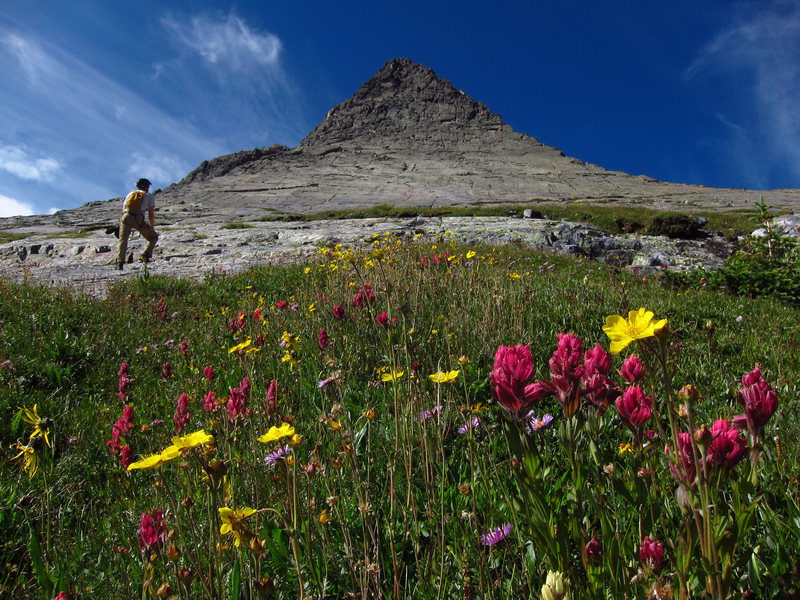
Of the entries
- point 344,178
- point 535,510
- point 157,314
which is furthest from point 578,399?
point 344,178

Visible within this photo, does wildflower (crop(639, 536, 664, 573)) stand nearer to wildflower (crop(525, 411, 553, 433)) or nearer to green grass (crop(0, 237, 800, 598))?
green grass (crop(0, 237, 800, 598))

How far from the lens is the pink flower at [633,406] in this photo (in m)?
1.00

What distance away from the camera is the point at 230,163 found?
5603 cm

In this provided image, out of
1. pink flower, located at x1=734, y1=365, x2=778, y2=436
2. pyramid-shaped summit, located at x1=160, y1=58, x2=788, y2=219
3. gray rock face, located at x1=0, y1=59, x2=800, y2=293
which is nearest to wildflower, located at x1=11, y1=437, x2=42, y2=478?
pink flower, located at x1=734, y1=365, x2=778, y2=436

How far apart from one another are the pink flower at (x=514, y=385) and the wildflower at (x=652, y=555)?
344 mm

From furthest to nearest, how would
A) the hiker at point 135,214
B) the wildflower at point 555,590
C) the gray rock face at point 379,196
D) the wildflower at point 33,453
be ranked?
the gray rock face at point 379,196 < the hiker at point 135,214 < the wildflower at point 33,453 < the wildflower at point 555,590

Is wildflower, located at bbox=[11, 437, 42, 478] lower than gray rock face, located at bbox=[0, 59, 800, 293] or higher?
lower

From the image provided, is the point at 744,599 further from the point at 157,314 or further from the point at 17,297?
the point at 17,297

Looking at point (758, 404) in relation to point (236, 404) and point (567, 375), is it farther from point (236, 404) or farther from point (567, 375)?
point (236, 404)

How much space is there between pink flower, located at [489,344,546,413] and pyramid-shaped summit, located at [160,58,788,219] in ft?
85.8

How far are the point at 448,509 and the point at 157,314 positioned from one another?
462cm

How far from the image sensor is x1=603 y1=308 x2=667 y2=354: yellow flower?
815 millimetres

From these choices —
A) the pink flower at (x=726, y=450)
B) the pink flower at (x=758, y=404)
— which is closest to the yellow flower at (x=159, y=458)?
the pink flower at (x=726, y=450)

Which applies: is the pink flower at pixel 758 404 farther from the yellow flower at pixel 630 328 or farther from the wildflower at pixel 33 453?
the wildflower at pixel 33 453
